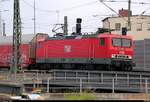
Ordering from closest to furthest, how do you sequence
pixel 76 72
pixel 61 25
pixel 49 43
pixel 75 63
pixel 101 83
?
pixel 101 83
pixel 76 72
pixel 75 63
pixel 49 43
pixel 61 25

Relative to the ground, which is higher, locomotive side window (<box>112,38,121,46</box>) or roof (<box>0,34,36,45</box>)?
roof (<box>0,34,36,45</box>)

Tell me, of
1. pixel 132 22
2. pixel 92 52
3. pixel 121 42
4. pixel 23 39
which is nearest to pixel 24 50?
pixel 23 39

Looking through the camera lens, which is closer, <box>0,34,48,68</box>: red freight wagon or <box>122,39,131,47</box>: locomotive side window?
<box>122,39,131,47</box>: locomotive side window

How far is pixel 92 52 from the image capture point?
152 feet

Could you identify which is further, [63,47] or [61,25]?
[61,25]

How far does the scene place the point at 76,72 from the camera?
38094 mm

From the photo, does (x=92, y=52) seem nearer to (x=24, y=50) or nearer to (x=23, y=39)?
(x=24, y=50)

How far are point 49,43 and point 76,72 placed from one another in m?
15.9

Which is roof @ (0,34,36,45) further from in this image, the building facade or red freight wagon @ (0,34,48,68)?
the building facade

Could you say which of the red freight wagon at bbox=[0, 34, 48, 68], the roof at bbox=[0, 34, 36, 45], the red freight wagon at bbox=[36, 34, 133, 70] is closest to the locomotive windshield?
the red freight wagon at bbox=[36, 34, 133, 70]

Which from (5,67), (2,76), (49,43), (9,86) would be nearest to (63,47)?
(49,43)

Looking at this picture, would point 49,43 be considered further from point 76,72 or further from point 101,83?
point 101,83

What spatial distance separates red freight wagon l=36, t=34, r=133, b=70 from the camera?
44.4 m

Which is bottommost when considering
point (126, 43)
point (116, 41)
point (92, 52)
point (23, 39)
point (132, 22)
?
point (92, 52)
